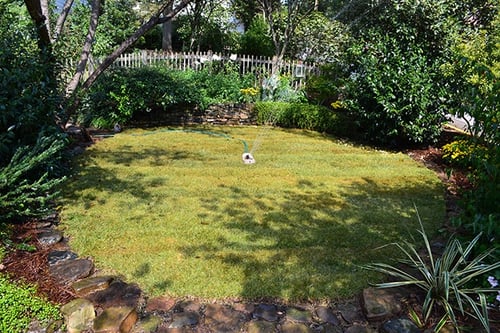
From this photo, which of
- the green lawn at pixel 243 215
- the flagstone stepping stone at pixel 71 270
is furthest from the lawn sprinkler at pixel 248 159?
the flagstone stepping stone at pixel 71 270

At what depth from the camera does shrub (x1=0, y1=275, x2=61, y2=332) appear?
2196 millimetres

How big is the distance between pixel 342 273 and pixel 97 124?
6.06m

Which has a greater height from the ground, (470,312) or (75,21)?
(75,21)

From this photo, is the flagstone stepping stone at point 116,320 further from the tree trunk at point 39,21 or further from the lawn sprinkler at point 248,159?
the tree trunk at point 39,21

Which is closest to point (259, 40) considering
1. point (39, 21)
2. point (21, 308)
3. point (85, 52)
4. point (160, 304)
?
point (85, 52)

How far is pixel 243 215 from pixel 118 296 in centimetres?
157

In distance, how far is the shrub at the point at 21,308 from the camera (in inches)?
86.5

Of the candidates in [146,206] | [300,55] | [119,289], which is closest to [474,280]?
[119,289]

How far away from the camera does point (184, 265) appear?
113 inches

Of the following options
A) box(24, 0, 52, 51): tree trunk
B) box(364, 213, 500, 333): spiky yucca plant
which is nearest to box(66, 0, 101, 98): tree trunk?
box(24, 0, 52, 51): tree trunk

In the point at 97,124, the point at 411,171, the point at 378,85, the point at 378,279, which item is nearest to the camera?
the point at 378,279

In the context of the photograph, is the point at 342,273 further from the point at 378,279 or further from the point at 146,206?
the point at 146,206

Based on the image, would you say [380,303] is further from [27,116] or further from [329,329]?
[27,116]

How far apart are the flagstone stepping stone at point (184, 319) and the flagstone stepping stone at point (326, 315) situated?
2.57 feet
